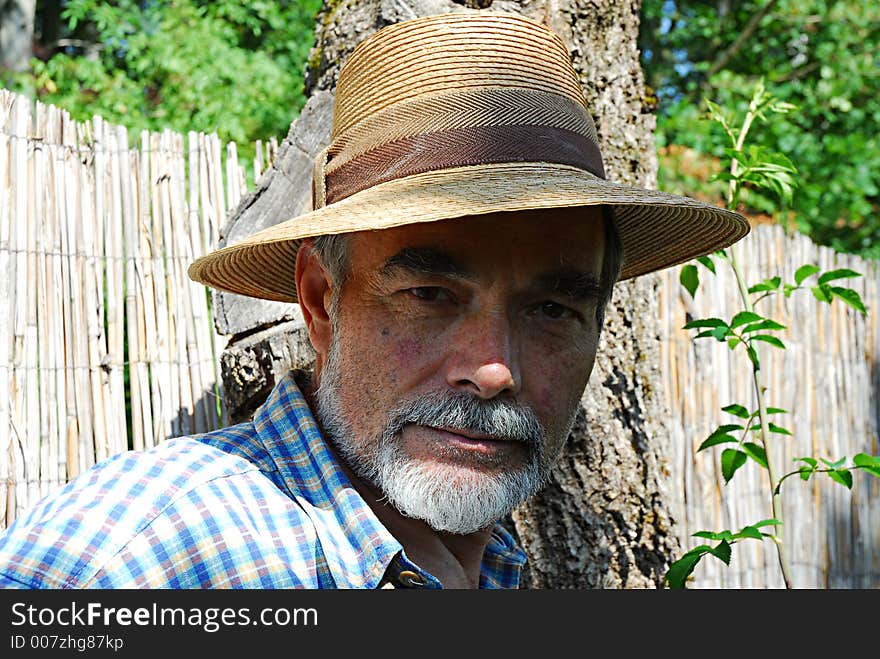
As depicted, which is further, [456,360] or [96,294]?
[96,294]

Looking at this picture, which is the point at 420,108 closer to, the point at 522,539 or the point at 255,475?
the point at 255,475

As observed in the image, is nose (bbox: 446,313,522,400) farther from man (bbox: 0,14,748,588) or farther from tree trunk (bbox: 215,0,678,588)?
tree trunk (bbox: 215,0,678,588)

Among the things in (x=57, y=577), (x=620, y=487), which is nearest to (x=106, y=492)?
(x=57, y=577)

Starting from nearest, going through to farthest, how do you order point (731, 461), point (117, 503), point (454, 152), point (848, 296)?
point (117, 503), point (454, 152), point (731, 461), point (848, 296)

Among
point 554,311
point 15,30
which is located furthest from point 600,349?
point 15,30

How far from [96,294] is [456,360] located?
4.88 feet

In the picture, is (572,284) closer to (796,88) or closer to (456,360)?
(456,360)

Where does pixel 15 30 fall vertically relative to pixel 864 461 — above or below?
above

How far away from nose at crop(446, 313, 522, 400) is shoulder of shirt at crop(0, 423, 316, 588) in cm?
37

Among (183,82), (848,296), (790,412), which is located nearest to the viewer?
(848,296)

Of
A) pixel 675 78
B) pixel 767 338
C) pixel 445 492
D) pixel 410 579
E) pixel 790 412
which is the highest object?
pixel 675 78

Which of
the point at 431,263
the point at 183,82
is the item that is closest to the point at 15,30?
the point at 183,82

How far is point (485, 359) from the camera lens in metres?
1.67

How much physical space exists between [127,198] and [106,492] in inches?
63.6
